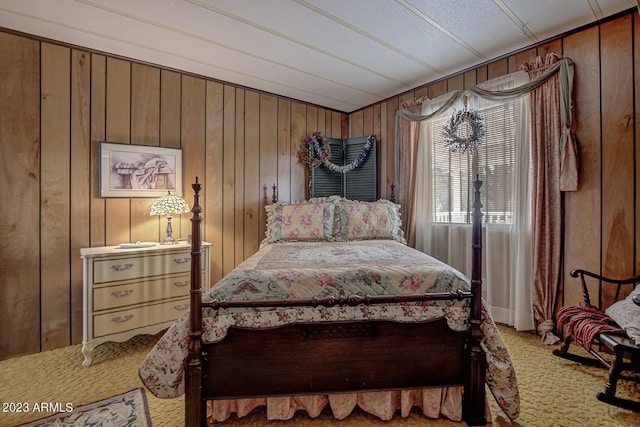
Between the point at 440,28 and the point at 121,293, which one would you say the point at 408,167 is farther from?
the point at 121,293

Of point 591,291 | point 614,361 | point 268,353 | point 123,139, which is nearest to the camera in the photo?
point 268,353

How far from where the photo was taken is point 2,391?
182cm

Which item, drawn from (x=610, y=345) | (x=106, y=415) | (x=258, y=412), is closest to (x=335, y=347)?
(x=258, y=412)

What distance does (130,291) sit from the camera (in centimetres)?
229

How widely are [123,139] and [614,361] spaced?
4.01m

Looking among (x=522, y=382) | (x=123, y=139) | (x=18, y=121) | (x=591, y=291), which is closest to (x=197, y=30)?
(x=123, y=139)

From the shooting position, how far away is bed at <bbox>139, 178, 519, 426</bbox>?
1399 mm

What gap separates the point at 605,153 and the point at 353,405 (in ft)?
8.52

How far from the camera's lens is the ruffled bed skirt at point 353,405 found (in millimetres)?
1533

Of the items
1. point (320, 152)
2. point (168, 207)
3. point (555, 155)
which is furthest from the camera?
point (320, 152)

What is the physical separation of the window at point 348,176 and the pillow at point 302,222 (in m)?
0.83

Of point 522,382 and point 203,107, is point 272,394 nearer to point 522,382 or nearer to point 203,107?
point 522,382

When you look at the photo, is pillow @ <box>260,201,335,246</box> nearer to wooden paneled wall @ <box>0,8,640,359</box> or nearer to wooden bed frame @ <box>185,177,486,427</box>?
wooden paneled wall @ <box>0,8,640,359</box>

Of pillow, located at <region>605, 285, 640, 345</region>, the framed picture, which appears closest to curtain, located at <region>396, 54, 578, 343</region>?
pillow, located at <region>605, 285, 640, 345</region>
